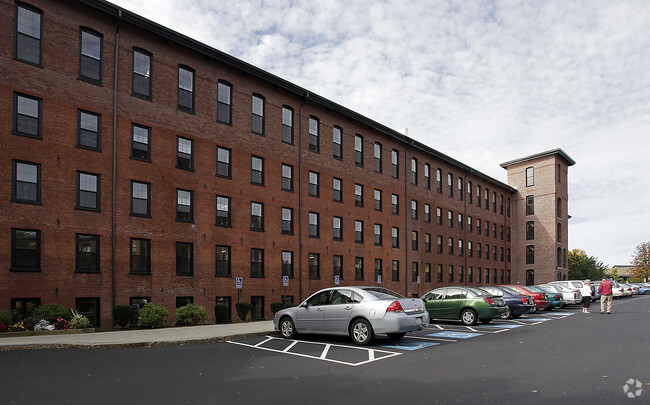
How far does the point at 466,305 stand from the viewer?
18953 mm

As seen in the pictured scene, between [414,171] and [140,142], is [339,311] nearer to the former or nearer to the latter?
[140,142]

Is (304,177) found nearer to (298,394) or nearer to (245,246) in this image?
(245,246)

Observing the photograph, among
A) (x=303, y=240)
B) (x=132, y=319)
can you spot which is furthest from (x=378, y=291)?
(x=303, y=240)

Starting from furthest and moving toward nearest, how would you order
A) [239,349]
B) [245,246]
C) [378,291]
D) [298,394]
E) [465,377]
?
[245,246]
[378,291]
[239,349]
[465,377]
[298,394]

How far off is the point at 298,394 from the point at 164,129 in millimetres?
17581

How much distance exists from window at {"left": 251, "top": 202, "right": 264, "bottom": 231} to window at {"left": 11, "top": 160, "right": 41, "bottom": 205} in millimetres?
10316

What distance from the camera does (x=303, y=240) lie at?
29.0 m

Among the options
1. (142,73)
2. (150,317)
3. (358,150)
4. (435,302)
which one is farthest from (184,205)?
(358,150)

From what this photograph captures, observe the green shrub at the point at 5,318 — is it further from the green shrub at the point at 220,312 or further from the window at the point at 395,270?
the window at the point at 395,270

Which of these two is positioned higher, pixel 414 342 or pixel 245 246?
pixel 245 246

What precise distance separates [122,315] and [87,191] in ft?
16.9

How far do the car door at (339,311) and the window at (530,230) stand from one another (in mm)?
52515

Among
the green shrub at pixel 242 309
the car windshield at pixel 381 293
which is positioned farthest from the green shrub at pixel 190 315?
the car windshield at pixel 381 293

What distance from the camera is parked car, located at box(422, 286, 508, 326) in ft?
61.0
